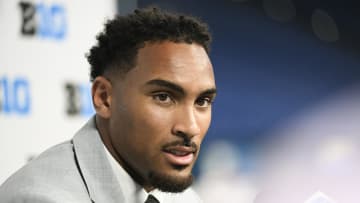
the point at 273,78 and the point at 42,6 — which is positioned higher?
the point at 42,6

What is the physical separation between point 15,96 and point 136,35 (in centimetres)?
69

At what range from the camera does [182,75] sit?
102cm

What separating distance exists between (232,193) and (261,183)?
106mm

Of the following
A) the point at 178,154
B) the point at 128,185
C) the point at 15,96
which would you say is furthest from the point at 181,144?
the point at 15,96

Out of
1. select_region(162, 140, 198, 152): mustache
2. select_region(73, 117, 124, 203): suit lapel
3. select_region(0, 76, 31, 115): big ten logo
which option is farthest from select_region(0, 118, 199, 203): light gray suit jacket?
select_region(0, 76, 31, 115): big ten logo

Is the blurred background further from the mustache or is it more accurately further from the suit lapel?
the mustache

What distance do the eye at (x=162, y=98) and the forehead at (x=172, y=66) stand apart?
23mm

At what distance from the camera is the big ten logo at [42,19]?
1711 millimetres

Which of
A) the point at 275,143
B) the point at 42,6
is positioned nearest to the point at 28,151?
the point at 42,6

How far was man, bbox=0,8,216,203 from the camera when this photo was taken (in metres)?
1.01

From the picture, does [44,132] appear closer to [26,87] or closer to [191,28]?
[26,87]

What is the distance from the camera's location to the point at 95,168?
106 centimetres

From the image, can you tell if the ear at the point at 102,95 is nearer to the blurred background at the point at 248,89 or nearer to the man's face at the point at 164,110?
the man's face at the point at 164,110

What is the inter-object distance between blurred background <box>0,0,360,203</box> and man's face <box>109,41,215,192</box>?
2.31ft
